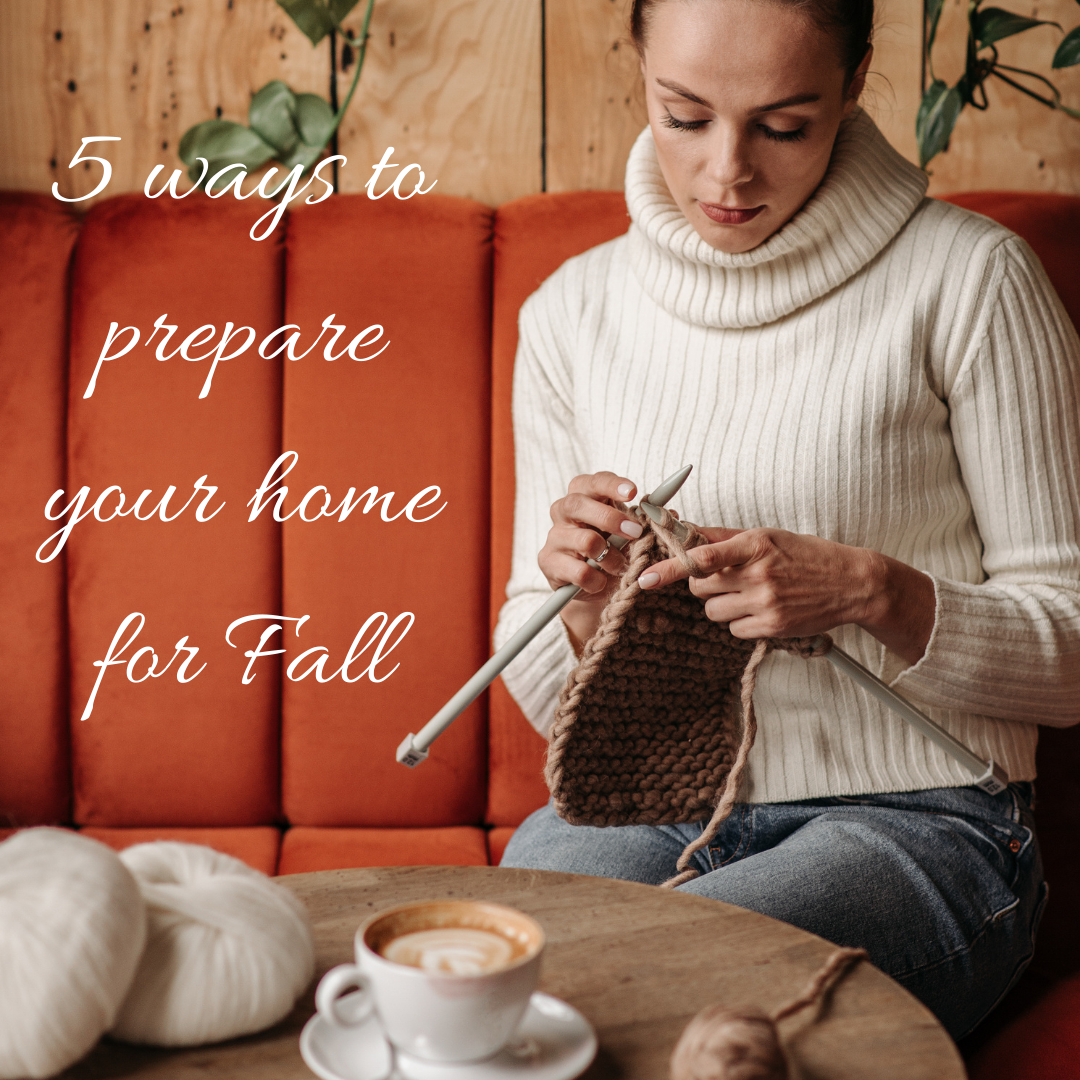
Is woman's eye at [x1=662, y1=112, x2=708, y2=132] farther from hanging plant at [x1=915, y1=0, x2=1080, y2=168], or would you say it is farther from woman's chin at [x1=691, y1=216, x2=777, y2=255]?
hanging plant at [x1=915, y1=0, x2=1080, y2=168]

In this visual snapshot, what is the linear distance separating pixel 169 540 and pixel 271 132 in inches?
22.9

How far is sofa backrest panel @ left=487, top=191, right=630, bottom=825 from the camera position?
139cm

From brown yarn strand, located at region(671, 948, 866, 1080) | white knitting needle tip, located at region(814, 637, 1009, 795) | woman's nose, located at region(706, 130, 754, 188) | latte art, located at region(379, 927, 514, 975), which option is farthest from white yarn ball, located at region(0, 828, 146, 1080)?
woman's nose, located at region(706, 130, 754, 188)

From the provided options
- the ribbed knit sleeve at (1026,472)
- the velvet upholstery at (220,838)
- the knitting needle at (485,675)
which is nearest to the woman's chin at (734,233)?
the ribbed knit sleeve at (1026,472)

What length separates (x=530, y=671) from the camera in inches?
44.7

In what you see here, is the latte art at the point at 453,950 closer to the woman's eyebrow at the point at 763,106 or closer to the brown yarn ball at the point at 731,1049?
the brown yarn ball at the point at 731,1049

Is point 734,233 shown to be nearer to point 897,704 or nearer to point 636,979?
point 897,704

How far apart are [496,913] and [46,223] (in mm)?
1210

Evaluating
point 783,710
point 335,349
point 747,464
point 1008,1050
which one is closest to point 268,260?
point 335,349

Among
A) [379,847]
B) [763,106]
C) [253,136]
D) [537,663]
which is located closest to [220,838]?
[379,847]

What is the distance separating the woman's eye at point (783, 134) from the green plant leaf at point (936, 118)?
1.67ft

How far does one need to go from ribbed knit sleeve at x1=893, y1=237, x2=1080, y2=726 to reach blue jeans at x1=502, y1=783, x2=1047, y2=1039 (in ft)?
0.33

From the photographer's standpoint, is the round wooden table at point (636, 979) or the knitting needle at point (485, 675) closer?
the round wooden table at point (636, 979)

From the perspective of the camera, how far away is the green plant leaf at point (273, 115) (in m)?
1.50
